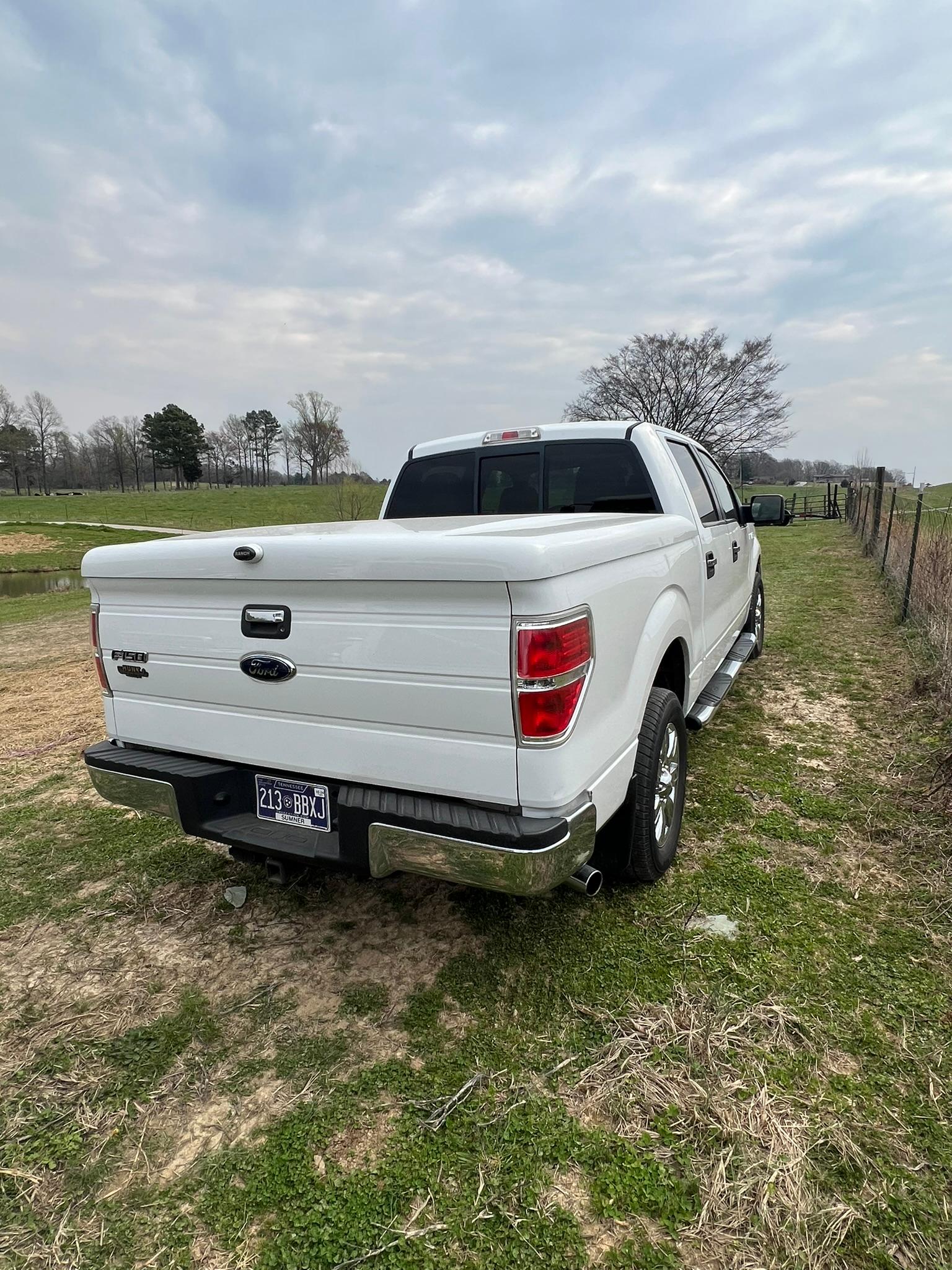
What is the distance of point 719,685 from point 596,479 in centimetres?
163

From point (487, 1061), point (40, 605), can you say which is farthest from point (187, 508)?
point (487, 1061)

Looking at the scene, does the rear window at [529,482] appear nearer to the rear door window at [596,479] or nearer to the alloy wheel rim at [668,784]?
the rear door window at [596,479]

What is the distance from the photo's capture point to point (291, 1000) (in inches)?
97.9

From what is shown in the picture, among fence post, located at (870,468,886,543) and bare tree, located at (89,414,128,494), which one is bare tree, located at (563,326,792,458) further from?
bare tree, located at (89,414,128,494)

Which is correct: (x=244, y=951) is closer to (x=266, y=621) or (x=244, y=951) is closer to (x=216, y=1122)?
(x=216, y=1122)

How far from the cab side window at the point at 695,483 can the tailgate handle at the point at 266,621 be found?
2.60 meters

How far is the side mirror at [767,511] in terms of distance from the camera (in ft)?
17.2

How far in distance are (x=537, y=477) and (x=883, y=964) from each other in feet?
9.33

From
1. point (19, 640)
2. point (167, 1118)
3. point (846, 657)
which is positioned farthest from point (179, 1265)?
point (19, 640)

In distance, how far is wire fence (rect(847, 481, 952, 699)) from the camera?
5.83 m

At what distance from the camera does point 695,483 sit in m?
4.38

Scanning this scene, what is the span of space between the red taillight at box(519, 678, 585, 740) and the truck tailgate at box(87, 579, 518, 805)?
0.05 m

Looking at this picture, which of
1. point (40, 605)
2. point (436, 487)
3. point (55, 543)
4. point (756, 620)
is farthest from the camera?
point (55, 543)

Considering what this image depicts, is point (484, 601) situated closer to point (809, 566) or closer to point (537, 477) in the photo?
point (537, 477)
